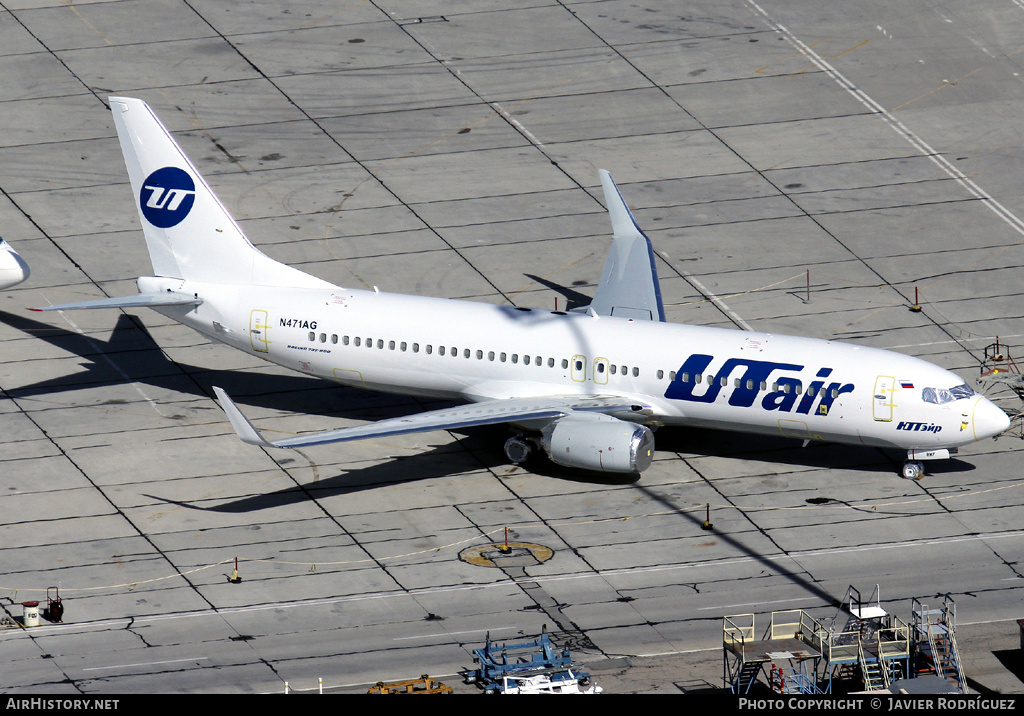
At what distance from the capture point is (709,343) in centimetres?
6359

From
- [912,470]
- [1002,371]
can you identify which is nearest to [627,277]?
[912,470]

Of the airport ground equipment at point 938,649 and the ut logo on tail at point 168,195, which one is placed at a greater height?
the ut logo on tail at point 168,195

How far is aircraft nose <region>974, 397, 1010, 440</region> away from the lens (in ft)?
204

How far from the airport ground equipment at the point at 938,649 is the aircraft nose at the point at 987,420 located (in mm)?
11019

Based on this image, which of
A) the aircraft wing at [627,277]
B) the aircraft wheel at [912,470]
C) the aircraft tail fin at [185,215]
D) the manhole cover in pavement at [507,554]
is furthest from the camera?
the aircraft wing at [627,277]

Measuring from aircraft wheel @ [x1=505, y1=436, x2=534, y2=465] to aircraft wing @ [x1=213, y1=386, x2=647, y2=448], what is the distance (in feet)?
3.52

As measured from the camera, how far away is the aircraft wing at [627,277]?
7019 centimetres

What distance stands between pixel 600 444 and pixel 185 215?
1771 centimetres

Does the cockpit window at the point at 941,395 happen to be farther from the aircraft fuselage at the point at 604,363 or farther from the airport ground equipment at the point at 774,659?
the airport ground equipment at the point at 774,659

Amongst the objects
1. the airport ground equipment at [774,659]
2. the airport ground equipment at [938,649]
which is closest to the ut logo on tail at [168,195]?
the airport ground equipment at [774,659]

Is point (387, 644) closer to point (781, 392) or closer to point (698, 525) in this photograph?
point (698, 525)

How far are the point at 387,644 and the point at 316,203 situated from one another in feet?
115

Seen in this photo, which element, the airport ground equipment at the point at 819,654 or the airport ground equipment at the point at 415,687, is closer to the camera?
the airport ground equipment at the point at 819,654
